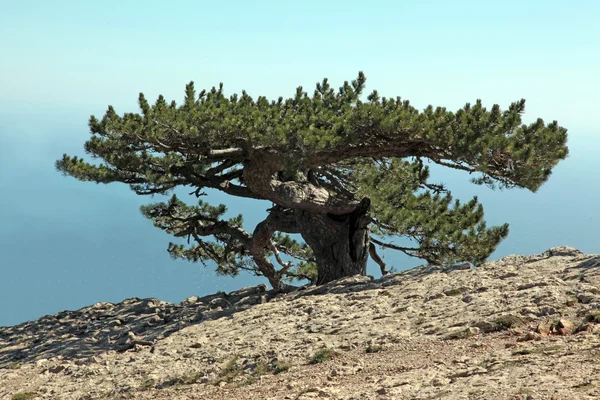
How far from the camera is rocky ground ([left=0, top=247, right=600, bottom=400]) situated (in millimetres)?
7609

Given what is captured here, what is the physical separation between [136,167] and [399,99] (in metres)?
7.09

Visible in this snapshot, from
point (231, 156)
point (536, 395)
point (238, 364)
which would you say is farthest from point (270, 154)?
point (536, 395)

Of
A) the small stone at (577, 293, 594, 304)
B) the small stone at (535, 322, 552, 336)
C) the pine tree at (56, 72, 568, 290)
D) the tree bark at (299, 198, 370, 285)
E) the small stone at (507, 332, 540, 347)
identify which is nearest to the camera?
the small stone at (507, 332, 540, 347)

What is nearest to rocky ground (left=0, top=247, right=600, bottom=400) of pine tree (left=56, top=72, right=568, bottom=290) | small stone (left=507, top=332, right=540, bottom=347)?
small stone (left=507, top=332, right=540, bottom=347)

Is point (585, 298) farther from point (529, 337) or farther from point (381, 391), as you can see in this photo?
point (381, 391)

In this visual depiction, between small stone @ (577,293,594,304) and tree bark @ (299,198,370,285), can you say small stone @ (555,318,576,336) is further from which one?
tree bark @ (299,198,370,285)

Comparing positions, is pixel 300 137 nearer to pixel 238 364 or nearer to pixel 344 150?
pixel 344 150

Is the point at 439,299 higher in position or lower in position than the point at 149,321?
lower

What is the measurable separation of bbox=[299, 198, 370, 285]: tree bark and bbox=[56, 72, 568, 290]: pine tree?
29 mm

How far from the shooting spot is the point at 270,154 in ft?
51.2

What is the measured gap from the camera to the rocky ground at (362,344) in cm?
761

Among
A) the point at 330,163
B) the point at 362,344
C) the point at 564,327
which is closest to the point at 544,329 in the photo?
the point at 564,327

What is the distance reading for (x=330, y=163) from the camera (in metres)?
16.9

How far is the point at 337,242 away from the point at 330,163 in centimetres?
253
